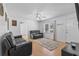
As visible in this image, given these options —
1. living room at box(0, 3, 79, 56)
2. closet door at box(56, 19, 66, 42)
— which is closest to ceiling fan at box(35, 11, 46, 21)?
living room at box(0, 3, 79, 56)

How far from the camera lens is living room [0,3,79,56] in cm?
143

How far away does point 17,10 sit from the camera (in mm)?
1479

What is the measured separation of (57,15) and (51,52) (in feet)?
2.19

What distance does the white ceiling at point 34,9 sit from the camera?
146 centimetres

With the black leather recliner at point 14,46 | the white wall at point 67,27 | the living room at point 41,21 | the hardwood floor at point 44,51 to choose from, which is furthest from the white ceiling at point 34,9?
the hardwood floor at point 44,51

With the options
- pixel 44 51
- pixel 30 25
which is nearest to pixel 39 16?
pixel 30 25

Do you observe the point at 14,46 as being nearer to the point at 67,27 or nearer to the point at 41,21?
the point at 41,21

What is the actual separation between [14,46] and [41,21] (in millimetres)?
659

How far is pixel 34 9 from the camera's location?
4.91 feet

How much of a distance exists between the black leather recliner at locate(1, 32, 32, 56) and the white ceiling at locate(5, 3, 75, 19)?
0.40 metres

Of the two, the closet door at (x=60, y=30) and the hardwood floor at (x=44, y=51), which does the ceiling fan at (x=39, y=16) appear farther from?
the hardwood floor at (x=44, y=51)

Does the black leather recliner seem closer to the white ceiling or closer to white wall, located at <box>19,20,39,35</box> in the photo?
white wall, located at <box>19,20,39,35</box>

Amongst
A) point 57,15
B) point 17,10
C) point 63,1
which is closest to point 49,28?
point 57,15

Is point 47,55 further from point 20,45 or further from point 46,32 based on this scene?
point 20,45
